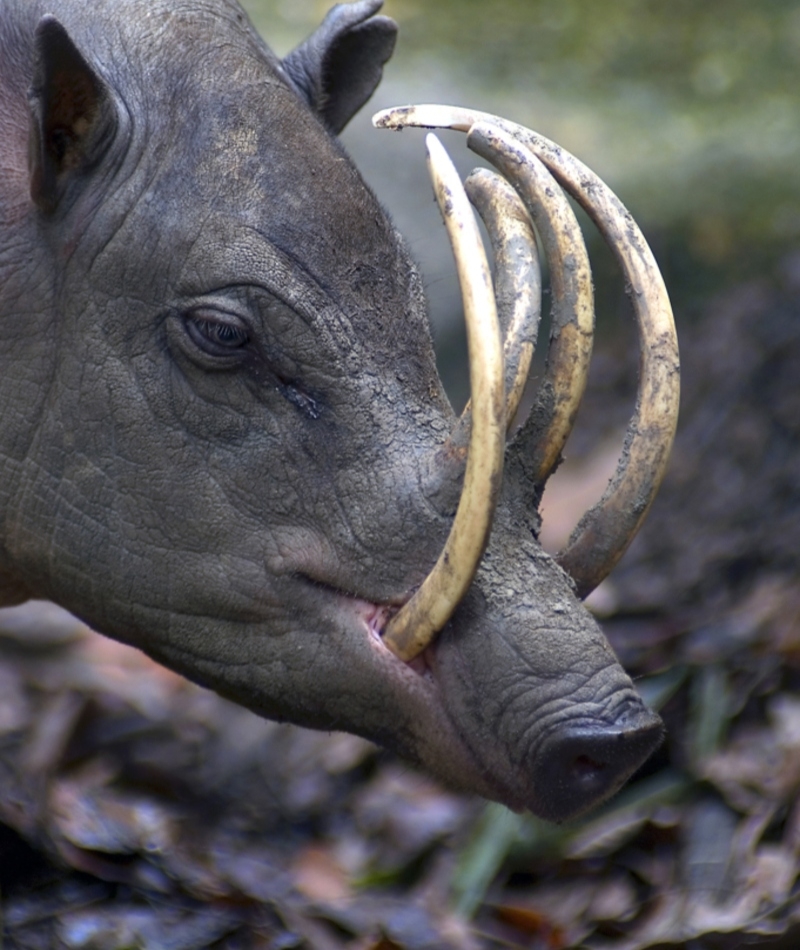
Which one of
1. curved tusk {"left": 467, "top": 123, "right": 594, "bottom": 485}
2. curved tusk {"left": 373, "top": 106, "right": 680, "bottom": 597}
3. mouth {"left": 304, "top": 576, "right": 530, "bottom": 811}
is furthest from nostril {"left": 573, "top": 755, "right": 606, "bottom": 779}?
curved tusk {"left": 467, "top": 123, "right": 594, "bottom": 485}

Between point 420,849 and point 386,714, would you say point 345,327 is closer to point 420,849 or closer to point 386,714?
point 386,714

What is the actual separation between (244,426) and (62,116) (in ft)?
2.33

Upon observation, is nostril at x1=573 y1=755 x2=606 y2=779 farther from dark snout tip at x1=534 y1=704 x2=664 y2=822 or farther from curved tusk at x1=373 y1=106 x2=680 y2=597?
curved tusk at x1=373 y1=106 x2=680 y2=597

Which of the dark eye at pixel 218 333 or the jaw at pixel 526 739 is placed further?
the dark eye at pixel 218 333

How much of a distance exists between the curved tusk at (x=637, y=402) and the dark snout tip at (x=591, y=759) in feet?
1.04

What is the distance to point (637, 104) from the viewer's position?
761 cm

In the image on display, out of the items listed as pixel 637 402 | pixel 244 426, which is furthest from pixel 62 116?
pixel 637 402

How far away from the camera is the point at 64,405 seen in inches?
110

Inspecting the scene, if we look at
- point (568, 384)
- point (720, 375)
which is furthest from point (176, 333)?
point (720, 375)

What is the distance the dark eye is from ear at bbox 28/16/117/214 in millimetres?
403

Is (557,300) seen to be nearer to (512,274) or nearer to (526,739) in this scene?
(512,274)

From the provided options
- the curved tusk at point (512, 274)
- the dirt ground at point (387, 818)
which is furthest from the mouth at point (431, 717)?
the dirt ground at point (387, 818)

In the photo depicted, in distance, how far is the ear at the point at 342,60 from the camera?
3396 mm

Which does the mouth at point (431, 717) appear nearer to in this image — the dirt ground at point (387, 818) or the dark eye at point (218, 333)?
the dark eye at point (218, 333)
